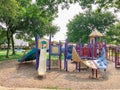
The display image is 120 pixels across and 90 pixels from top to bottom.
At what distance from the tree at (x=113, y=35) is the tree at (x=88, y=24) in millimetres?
1434

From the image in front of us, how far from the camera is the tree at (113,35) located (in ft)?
184

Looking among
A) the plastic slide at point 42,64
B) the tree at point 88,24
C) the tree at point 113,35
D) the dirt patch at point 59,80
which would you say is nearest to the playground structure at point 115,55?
the dirt patch at point 59,80

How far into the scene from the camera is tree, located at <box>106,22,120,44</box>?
56138mm

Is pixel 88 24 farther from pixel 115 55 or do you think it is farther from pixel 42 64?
pixel 42 64

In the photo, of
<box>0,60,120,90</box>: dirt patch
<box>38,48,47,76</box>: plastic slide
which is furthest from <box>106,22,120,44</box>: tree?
<box>38,48,47,76</box>: plastic slide

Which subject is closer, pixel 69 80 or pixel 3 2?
pixel 69 80

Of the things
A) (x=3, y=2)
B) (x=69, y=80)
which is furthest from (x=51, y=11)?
(x=69, y=80)

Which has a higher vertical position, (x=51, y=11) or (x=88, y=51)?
(x=51, y=11)

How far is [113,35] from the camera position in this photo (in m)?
57.9

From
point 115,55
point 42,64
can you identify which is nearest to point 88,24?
point 115,55

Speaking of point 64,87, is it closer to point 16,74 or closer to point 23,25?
point 16,74

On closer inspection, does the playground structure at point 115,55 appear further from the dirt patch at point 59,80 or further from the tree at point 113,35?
the tree at point 113,35

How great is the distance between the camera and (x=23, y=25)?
2784 cm

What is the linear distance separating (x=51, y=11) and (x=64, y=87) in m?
9.30
